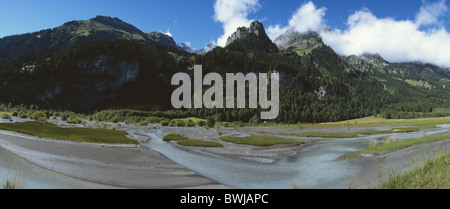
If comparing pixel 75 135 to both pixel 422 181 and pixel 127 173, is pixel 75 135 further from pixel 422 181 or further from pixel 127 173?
pixel 422 181

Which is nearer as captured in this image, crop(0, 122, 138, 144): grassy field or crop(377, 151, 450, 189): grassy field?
crop(377, 151, 450, 189): grassy field

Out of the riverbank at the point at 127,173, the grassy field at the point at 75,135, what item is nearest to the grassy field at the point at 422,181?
the riverbank at the point at 127,173

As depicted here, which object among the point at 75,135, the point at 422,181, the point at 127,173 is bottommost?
the point at 127,173

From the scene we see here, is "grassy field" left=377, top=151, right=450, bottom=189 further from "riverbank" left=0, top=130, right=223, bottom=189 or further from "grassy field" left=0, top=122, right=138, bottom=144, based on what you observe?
"grassy field" left=0, top=122, right=138, bottom=144

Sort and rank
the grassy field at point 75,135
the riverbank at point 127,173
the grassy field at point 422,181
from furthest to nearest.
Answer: the grassy field at point 75,135 < the riverbank at point 127,173 < the grassy field at point 422,181

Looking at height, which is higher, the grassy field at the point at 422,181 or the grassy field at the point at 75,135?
the grassy field at the point at 422,181

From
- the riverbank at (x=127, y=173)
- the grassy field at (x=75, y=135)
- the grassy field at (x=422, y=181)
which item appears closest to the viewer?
the grassy field at (x=422, y=181)

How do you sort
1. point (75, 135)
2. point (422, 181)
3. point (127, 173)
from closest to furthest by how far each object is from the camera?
point (422, 181)
point (127, 173)
point (75, 135)

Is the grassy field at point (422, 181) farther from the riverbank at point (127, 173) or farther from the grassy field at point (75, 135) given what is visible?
the grassy field at point (75, 135)

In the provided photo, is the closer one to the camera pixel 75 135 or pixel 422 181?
pixel 422 181

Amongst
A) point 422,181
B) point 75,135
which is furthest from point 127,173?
point 75,135

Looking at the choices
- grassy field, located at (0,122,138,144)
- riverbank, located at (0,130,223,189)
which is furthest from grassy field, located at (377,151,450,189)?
grassy field, located at (0,122,138,144)
